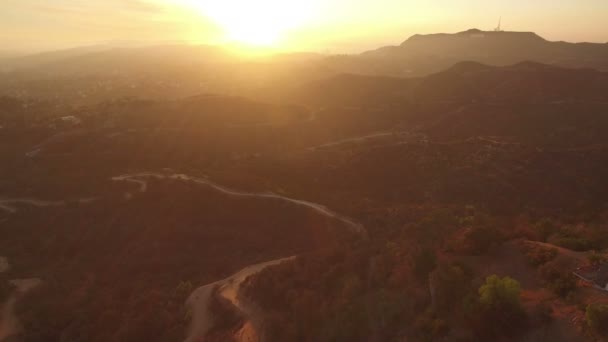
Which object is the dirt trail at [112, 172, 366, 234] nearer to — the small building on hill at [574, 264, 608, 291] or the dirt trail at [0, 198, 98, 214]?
the dirt trail at [0, 198, 98, 214]

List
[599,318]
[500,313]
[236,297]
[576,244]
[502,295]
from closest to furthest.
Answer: [599,318] < [500,313] < [502,295] < [576,244] < [236,297]

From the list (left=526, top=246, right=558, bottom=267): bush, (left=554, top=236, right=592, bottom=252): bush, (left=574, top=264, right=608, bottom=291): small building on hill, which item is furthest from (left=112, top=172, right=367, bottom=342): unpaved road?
(left=574, top=264, right=608, bottom=291): small building on hill

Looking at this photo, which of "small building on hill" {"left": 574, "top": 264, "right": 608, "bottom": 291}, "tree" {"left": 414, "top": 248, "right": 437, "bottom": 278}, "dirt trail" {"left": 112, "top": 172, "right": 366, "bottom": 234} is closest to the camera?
"small building on hill" {"left": 574, "top": 264, "right": 608, "bottom": 291}

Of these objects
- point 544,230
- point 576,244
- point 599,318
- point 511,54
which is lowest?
point 544,230

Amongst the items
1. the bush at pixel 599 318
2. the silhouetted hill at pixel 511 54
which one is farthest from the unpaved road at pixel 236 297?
the silhouetted hill at pixel 511 54

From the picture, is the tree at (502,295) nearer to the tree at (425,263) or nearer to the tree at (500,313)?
the tree at (500,313)

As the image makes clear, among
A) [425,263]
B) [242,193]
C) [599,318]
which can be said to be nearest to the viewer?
[599,318]

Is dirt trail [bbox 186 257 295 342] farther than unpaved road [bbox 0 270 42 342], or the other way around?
unpaved road [bbox 0 270 42 342]

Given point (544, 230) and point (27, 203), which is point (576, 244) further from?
point (27, 203)

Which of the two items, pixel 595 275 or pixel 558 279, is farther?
pixel 558 279

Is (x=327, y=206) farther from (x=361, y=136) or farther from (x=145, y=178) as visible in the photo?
(x=361, y=136)

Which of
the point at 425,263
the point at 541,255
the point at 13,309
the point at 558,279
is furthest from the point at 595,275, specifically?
the point at 13,309
